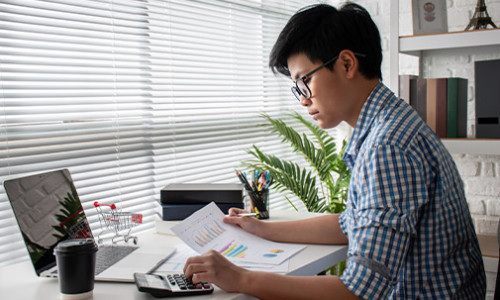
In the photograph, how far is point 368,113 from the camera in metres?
1.28

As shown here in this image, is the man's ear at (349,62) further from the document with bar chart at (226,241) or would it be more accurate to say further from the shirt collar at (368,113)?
the document with bar chart at (226,241)

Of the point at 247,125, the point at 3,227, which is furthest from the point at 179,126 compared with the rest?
the point at 3,227

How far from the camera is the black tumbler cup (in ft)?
3.67

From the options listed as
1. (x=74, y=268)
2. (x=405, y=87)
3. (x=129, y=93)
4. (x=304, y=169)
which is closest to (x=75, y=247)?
(x=74, y=268)

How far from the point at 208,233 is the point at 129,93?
747mm

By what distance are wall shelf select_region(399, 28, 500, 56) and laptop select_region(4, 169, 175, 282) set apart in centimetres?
150

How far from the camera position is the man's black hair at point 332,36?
1.33m

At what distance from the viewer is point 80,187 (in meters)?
1.83

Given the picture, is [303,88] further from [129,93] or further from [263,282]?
[129,93]

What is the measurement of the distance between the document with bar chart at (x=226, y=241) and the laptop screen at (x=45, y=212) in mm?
286

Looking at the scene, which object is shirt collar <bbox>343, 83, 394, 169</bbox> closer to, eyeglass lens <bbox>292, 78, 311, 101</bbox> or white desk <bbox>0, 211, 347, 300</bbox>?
eyeglass lens <bbox>292, 78, 311, 101</bbox>

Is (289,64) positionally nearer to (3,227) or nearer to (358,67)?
(358,67)

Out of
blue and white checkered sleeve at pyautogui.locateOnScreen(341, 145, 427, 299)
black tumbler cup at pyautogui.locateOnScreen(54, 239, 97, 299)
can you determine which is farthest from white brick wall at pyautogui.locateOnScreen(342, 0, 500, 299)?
black tumbler cup at pyautogui.locateOnScreen(54, 239, 97, 299)

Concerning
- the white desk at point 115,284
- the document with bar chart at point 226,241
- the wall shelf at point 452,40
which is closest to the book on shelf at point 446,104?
the wall shelf at point 452,40
